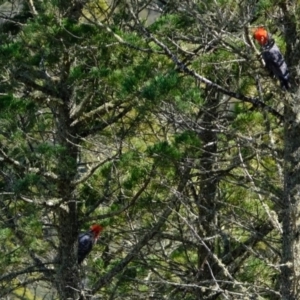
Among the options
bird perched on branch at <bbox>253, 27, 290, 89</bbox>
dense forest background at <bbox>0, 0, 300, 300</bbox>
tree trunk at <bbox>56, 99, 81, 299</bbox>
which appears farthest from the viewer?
tree trunk at <bbox>56, 99, 81, 299</bbox>

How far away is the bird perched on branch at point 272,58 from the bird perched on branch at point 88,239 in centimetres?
309

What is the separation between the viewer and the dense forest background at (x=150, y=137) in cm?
538

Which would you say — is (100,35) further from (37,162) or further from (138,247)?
(138,247)

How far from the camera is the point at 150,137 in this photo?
8.10 metres

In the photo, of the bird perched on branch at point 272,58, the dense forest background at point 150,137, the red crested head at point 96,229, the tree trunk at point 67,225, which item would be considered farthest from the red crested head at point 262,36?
the red crested head at point 96,229

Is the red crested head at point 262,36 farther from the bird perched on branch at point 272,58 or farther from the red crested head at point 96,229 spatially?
the red crested head at point 96,229

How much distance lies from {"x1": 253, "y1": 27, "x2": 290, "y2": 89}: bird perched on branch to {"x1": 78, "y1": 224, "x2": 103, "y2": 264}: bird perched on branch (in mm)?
3094

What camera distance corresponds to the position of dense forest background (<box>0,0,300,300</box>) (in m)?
5.38

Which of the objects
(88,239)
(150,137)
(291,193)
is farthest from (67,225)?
(291,193)

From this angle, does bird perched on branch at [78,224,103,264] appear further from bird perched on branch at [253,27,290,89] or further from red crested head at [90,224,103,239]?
bird perched on branch at [253,27,290,89]

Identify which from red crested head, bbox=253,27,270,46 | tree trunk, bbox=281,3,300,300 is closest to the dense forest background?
tree trunk, bbox=281,3,300,300

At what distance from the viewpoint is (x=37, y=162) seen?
743cm

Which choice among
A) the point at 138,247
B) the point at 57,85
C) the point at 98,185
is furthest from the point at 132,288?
the point at 57,85

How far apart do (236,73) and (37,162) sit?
2179mm
